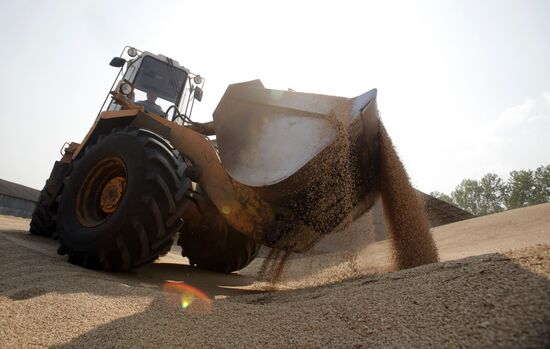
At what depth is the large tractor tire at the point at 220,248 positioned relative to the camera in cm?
418

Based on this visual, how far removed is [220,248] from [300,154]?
215 cm

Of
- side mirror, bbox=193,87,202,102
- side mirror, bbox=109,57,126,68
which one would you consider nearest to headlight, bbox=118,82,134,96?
side mirror, bbox=109,57,126,68

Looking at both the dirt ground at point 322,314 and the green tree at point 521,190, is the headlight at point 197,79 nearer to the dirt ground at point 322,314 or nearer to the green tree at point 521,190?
the dirt ground at point 322,314

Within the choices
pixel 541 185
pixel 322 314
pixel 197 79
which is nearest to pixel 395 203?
pixel 322 314

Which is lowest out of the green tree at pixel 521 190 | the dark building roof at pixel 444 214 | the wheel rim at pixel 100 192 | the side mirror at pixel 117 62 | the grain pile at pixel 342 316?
the grain pile at pixel 342 316

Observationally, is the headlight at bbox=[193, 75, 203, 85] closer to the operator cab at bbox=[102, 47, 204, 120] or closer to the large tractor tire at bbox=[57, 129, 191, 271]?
the operator cab at bbox=[102, 47, 204, 120]

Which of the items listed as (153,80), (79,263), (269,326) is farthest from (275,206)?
(153,80)

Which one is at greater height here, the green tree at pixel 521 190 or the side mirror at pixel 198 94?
the green tree at pixel 521 190

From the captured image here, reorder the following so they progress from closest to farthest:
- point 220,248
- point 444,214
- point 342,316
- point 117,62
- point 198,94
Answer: point 342,316, point 220,248, point 117,62, point 198,94, point 444,214

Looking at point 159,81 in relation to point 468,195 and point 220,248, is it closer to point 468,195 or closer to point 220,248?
point 220,248

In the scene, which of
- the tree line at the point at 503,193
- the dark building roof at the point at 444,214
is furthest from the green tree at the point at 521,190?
the dark building roof at the point at 444,214

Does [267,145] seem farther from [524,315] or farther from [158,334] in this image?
[524,315]

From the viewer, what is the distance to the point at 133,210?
2729 millimetres

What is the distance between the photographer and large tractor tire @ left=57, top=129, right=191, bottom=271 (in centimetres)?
272
